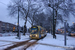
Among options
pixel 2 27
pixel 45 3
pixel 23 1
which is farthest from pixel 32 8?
pixel 2 27

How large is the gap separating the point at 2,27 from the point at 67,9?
5751 cm

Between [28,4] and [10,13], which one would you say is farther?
[28,4]

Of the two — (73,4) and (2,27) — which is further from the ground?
(73,4)

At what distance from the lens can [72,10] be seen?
20297mm

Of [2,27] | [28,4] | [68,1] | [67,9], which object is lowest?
[2,27]

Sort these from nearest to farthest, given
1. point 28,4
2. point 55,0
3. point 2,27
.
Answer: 1. point 55,0
2. point 28,4
3. point 2,27

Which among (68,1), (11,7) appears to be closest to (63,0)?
(68,1)

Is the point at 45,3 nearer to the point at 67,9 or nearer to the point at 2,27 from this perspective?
the point at 67,9

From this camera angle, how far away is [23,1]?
28.1 m

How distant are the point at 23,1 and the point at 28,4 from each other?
8.60 feet

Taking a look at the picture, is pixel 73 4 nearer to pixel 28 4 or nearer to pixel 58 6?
pixel 58 6

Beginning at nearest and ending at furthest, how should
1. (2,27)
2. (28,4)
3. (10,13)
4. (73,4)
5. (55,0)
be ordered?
(73,4) < (55,0) < (10,13) < (28,4) < (2,27)

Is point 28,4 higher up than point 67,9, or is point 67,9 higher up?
point 28,4

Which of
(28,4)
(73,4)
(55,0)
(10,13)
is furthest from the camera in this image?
(28,4)
